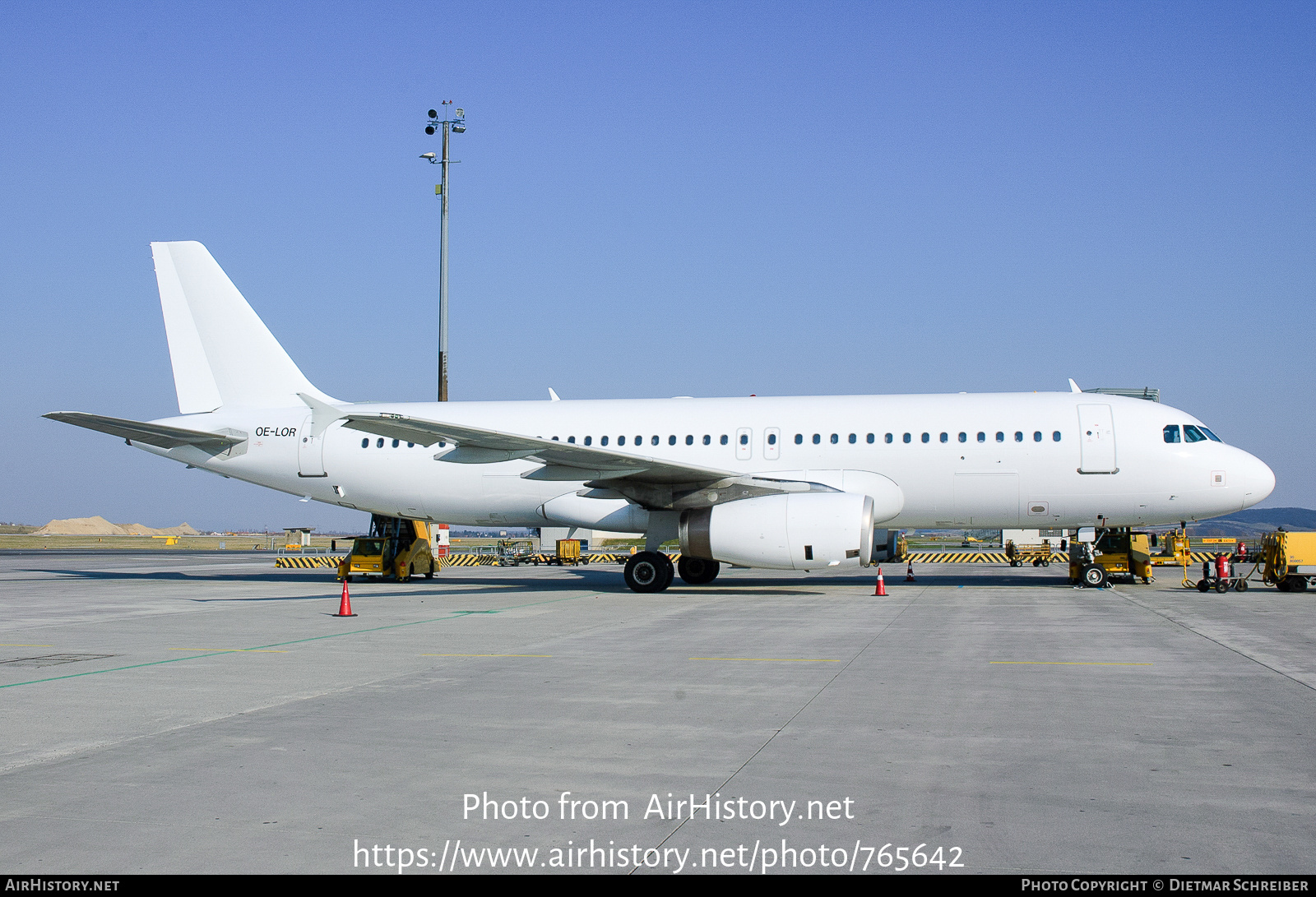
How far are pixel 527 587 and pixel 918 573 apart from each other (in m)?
12.7

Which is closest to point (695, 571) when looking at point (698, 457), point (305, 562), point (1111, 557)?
point (698, 457)

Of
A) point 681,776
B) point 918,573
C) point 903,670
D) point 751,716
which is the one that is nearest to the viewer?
point 681,776

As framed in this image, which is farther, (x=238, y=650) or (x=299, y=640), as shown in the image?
(x=299, y=640)

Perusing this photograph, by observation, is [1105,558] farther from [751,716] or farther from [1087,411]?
[751,716]

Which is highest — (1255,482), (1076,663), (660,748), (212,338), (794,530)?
(212,338)

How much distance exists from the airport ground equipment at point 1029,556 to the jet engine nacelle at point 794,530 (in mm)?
20564

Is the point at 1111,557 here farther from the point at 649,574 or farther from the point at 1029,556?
the point at 1029,556

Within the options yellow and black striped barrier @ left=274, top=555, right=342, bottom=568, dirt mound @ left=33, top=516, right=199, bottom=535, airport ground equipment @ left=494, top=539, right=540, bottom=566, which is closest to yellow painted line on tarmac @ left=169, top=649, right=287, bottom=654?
yellow and black striped barrier @ left=274, top=555, right=342, bottom=568

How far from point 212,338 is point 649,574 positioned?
39.2 feet

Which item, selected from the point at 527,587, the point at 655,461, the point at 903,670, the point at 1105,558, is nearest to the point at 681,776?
the point at 903,670

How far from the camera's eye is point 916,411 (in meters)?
20.2

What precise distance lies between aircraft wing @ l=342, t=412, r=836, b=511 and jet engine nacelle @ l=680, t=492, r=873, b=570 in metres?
0.69

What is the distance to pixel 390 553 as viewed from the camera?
2480 cm

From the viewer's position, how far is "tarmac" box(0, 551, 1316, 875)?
167 inches
